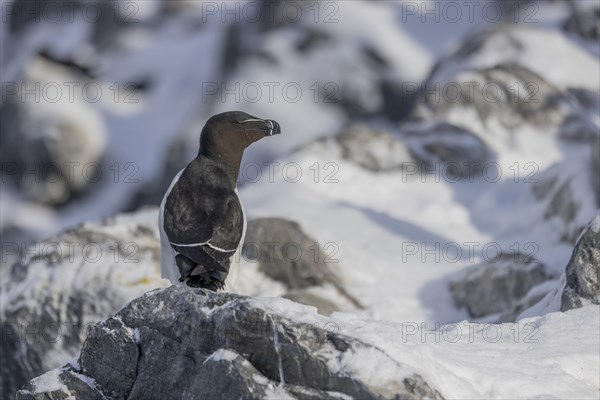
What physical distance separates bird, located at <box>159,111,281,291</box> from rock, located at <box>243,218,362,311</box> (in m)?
2.77

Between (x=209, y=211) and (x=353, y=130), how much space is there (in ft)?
27.9

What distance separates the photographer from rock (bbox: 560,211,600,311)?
22.2ft

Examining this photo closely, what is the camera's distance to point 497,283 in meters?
10.0

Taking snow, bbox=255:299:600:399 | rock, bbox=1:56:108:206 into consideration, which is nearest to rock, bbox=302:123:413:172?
rock, bbox=1:56:108:206

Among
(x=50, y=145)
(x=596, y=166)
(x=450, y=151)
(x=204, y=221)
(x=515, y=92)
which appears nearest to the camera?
(x=204, y=221)

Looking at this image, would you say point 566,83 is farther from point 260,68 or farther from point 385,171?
Result: point 260,68

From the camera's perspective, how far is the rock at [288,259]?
33.7 feet

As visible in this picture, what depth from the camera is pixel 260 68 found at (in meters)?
21.9

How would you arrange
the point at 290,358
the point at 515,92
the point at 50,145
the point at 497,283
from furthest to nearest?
the point at 50,145
the point at 515,92
the point at 497,283
the point at 290,358

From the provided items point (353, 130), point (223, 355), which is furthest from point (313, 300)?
point (353, 130)

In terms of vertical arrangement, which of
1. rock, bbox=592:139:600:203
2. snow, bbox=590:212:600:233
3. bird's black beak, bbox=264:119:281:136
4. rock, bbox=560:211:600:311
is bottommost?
rock, bbox=592:139:600:203

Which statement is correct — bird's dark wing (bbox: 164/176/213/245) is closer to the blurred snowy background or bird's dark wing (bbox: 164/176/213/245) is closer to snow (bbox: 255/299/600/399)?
snow (bbox: 255/299/600/399)

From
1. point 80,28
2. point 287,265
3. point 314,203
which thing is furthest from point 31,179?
point 287,265

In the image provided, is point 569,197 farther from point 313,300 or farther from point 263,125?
point 263,125
